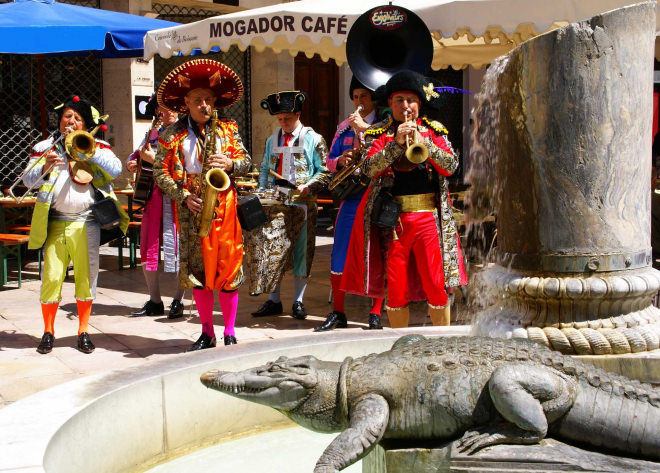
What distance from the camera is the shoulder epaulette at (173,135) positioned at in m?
5.58

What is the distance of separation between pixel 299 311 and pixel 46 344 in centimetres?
218

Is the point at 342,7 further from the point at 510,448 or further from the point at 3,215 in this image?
the point at 510,448

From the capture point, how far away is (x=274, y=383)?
255cm

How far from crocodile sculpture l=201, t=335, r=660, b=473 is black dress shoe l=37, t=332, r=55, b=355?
3.47m

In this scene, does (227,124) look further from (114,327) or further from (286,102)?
(114,327)

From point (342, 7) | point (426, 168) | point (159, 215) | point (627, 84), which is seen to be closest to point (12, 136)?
point (159, 215)

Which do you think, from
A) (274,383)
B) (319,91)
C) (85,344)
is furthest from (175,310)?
(319,91)

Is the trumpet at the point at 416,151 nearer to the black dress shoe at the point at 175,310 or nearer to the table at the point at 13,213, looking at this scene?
the black dress shoe at the point at 175,310

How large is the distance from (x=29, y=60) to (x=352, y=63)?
21.8 feet

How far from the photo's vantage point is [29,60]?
11164 millimetres

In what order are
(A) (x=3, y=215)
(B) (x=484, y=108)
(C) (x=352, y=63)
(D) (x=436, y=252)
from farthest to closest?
(A) (x=3, y=215) < (C) (x=352, y=63) < (D) (x=436, y=252) < (B) (x=484, y=108)

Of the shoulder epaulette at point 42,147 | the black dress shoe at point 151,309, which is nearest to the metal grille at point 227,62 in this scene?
the black dress shoe at point 151,309

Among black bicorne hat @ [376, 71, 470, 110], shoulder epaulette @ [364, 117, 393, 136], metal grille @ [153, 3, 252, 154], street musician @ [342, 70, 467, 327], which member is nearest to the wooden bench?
shoulder epaulette @ [364, 117, 393, 136]

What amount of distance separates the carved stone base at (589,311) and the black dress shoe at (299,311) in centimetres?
397
